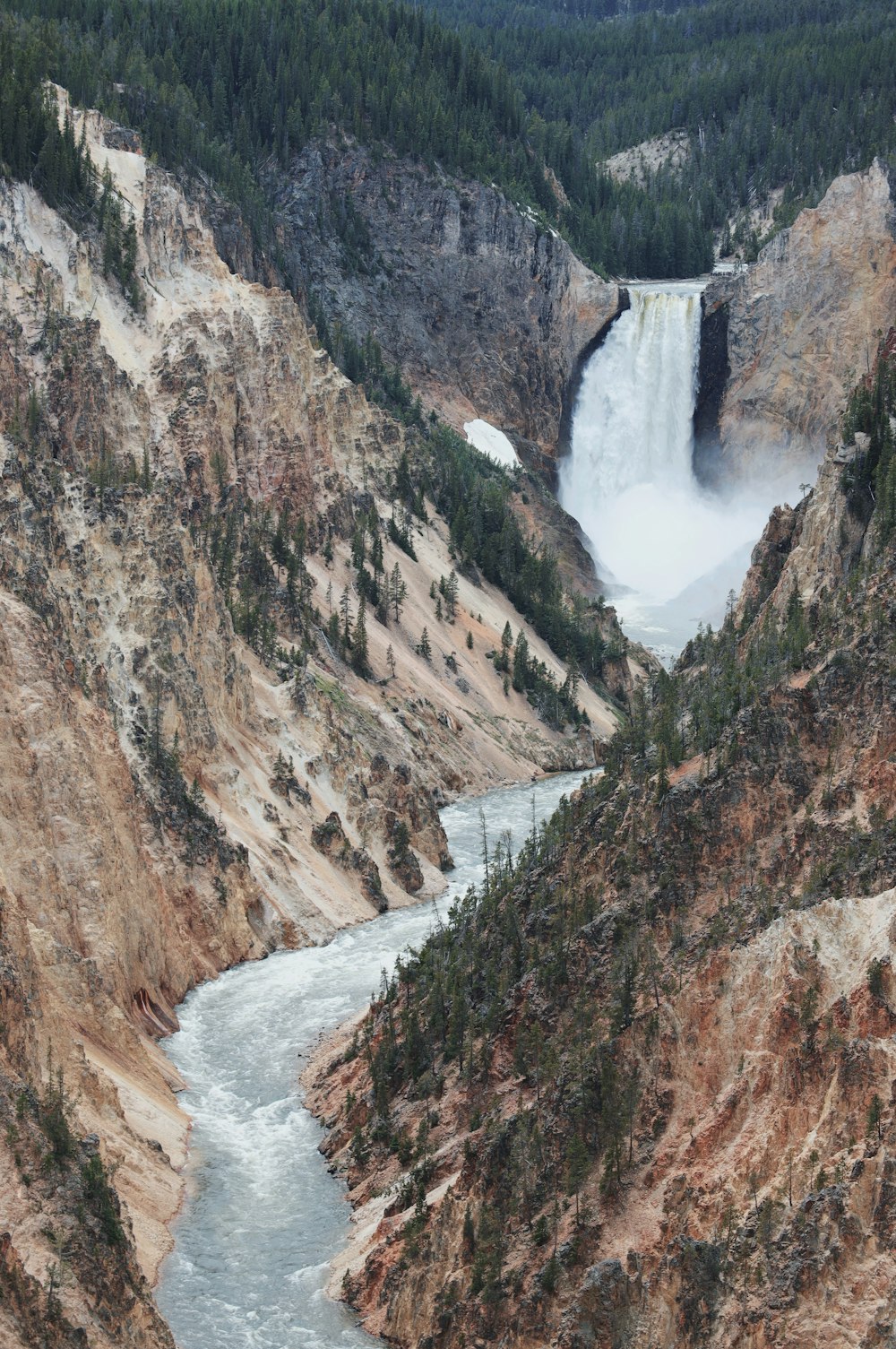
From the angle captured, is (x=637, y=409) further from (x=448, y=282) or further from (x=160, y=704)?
(x=160, y=704)

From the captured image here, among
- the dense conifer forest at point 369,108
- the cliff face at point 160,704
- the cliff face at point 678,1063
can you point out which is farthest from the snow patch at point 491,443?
the cliff face at point 678,1063

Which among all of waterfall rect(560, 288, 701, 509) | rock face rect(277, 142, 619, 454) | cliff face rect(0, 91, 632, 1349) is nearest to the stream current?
cliff face rect(0, 91, 632, 1349)

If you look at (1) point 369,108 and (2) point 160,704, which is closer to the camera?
(2) point 160,704

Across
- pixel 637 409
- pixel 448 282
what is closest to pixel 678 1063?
pixel 448 282

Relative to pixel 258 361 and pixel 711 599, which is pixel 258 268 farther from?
pixel 711 599

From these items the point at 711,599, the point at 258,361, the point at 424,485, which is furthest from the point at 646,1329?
the point at 711,599

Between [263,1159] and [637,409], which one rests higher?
[637,409]
